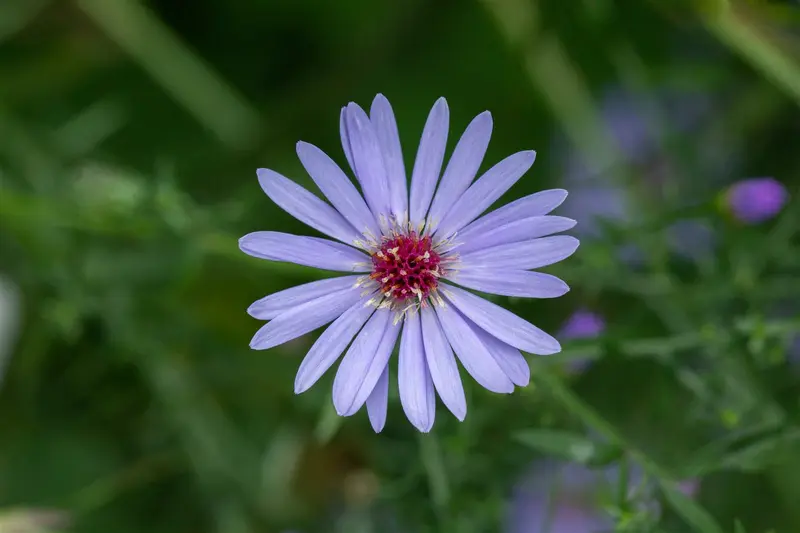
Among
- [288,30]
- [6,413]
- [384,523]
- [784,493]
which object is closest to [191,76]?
[288,30]

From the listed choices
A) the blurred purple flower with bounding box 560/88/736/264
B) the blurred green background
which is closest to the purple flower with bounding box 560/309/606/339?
the blurred green background

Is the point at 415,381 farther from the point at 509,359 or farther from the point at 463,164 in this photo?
the point at 463,164

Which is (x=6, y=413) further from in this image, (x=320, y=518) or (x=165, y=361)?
(x=320, y=518)

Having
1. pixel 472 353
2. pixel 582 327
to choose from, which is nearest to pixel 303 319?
pixel 472 353

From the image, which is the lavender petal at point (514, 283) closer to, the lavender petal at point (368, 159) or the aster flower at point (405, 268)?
the aster flower at point (405, 268)

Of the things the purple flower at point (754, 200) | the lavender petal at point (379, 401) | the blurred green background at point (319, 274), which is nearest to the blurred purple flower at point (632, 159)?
the blurred green background at point (319, 274)

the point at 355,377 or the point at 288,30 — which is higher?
the point at 288,30

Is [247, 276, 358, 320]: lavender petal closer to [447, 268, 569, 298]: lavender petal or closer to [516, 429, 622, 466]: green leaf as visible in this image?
[447, 268, 569, 298]: lavender petal
